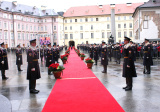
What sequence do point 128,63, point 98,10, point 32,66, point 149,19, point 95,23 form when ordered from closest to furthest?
point 32,66 < point 128,63 < point 149,19 < point 95,23 < point 98,10

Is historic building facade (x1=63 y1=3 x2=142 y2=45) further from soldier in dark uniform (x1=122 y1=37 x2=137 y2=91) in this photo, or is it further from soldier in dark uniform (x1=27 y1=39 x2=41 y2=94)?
soldier in dark uniform (x1=27 y1=39 x2=41 y2=94)

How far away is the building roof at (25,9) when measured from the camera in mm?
63894

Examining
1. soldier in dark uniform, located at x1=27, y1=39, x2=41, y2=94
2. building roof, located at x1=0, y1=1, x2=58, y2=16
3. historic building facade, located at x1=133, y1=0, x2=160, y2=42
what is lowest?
soldier in dark uniform, located at x1=27, y1=39, x2=41, y2=94

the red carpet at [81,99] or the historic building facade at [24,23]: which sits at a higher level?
the historic building facade at [24,23]

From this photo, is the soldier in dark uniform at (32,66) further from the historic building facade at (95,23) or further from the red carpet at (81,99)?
the historic building facade at (95,23)

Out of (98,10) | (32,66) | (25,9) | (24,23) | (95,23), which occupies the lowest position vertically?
(32,66)

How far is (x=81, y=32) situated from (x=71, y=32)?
4001 mm

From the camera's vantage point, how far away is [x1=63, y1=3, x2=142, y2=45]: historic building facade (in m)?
73.5

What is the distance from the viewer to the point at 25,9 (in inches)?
2785

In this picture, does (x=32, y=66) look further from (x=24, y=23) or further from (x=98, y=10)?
(x=98, y=10)

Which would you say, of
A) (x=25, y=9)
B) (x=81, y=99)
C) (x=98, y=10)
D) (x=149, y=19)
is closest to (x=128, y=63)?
(x=81, y=99)

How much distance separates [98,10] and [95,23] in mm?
5368

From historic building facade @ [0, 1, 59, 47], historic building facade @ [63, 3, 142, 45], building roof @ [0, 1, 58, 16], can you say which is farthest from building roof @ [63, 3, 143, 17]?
historic building facade @ [0, 1, 59, 47]

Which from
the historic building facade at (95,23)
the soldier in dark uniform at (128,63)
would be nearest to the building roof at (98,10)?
the historic building facade at (95,23)
